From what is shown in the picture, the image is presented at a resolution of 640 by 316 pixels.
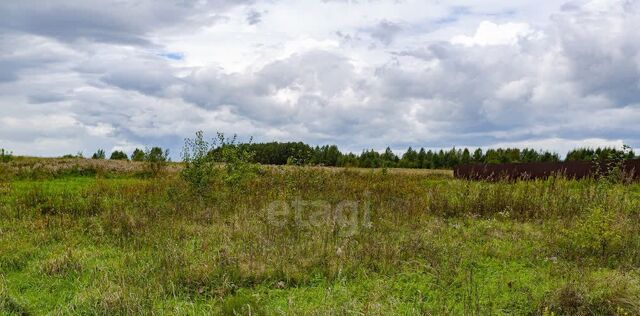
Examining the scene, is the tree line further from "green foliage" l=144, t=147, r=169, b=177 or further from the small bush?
the small bush

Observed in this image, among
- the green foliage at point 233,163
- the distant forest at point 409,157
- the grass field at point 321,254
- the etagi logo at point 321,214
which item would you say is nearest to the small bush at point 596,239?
the grass field at point 321,254

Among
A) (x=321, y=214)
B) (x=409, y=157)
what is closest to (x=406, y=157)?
(x=409, y=157)

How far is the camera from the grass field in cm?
600

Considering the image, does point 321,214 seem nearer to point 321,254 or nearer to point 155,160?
point 321,254

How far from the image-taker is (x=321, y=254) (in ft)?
25.0

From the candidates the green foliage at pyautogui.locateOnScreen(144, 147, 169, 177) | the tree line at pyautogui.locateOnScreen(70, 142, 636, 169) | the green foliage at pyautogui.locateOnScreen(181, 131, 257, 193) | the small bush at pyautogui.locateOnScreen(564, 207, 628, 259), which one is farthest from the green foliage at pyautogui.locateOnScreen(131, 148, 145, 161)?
the small bush at pyautogui.locateOnScreen(564, 207, 628, 259)

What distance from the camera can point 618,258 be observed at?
8.30 meters

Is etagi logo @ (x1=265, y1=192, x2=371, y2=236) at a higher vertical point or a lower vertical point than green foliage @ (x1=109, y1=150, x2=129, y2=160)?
lower

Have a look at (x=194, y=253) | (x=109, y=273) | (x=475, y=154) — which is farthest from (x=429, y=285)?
(x=475, y=154)

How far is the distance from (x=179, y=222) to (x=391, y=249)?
4.44m

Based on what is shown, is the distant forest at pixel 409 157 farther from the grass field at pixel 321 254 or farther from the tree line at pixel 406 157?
the grass field at pixel 321 254

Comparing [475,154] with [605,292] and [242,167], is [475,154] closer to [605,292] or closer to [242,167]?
[242,167]

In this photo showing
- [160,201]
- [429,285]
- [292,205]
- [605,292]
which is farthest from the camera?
[160,201]

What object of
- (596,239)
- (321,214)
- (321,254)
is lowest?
(321,254)
